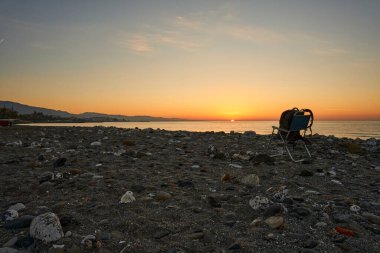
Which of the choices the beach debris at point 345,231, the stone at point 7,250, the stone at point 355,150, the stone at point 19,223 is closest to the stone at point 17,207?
the stone at point 19,223

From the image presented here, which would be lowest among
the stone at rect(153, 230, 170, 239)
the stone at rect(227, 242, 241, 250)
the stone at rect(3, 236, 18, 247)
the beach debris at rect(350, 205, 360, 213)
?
the stone at rect(3, 236, 18, 247)

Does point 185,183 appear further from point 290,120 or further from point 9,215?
point 290,120

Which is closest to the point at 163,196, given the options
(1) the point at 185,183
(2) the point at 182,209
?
(2) the point at 182,209

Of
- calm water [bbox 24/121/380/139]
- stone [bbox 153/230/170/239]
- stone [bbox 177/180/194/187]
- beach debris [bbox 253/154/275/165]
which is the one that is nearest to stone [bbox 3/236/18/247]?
stone [bbox 153/230/170/239]

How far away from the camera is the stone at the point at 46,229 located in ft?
10.1

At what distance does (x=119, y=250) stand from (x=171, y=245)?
55 cm

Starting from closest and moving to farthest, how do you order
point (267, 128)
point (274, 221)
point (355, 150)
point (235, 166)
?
point (274, 221) < point (235, 166) < point (355, 150) < point (267, 128)

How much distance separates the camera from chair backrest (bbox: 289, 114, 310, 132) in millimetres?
9344

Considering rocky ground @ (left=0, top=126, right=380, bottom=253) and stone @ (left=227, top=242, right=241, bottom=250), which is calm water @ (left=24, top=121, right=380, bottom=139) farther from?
stone @ (left=227, top=242, right=241, bottom=250)

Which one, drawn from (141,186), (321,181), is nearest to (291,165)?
(321,181)

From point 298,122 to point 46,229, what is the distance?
325 inches

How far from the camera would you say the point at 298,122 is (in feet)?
30.9

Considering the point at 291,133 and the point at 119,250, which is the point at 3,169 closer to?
the point at 119,250

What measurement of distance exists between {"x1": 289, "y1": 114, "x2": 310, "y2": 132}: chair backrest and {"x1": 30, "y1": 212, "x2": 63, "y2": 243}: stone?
26.1 ft
